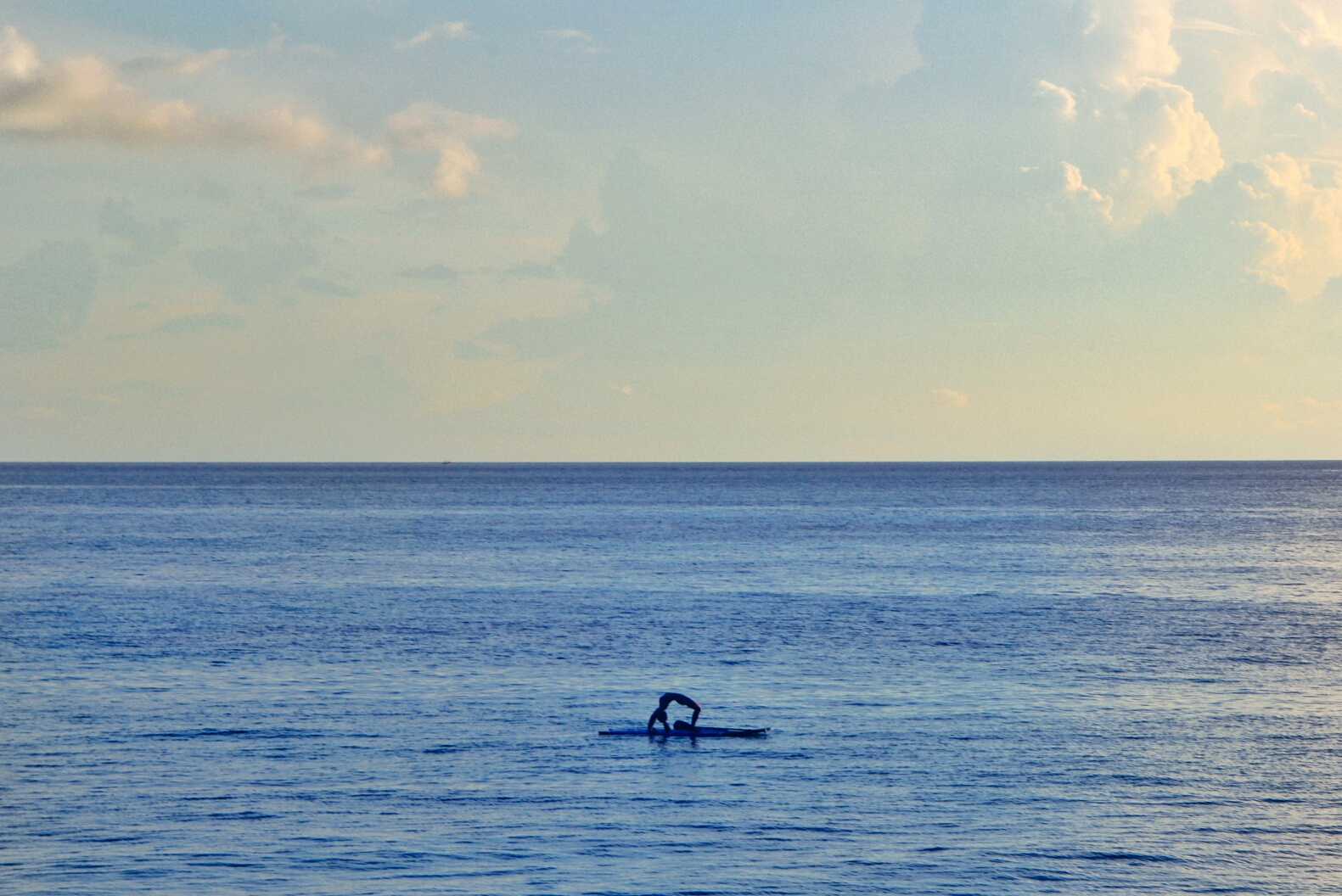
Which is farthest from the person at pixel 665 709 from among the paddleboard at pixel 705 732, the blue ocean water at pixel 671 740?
the blue ocean water at pixel 671 740

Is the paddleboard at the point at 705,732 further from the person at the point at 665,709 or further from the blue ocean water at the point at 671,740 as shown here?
the blue ocean water at the point at 671,740

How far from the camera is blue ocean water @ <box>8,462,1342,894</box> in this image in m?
25.0

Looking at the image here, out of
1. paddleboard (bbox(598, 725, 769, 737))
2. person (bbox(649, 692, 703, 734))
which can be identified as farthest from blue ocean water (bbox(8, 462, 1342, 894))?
person (bbox(649, 692, 703, 734))

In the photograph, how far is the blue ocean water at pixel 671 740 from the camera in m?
25.0

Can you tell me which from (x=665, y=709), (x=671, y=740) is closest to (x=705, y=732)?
(x=671, y=740)

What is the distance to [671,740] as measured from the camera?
35.5m

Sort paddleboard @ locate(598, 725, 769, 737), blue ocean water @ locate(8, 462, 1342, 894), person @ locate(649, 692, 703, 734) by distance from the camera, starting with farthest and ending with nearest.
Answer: person @ locate(649, 692, 703, 734), paddleboard @ locate(598, 725, 769, 737), blue ocean water @ locate(8, 462, 1342, 894)

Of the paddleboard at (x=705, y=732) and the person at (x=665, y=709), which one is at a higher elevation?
the person at (x=665, y=709)

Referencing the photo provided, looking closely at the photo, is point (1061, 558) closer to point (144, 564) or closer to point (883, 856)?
point (144, 564)

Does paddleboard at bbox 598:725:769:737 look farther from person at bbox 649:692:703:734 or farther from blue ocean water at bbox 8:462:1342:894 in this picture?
blue ocean water at bbox 8:462:1342:894

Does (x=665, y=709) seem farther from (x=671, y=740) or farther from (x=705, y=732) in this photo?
(x=705, y=732)

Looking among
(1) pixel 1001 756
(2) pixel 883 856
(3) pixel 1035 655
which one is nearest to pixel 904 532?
(3) pixel 1035 655

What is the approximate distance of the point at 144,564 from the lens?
91438 mm

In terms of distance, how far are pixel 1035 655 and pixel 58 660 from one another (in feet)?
121
